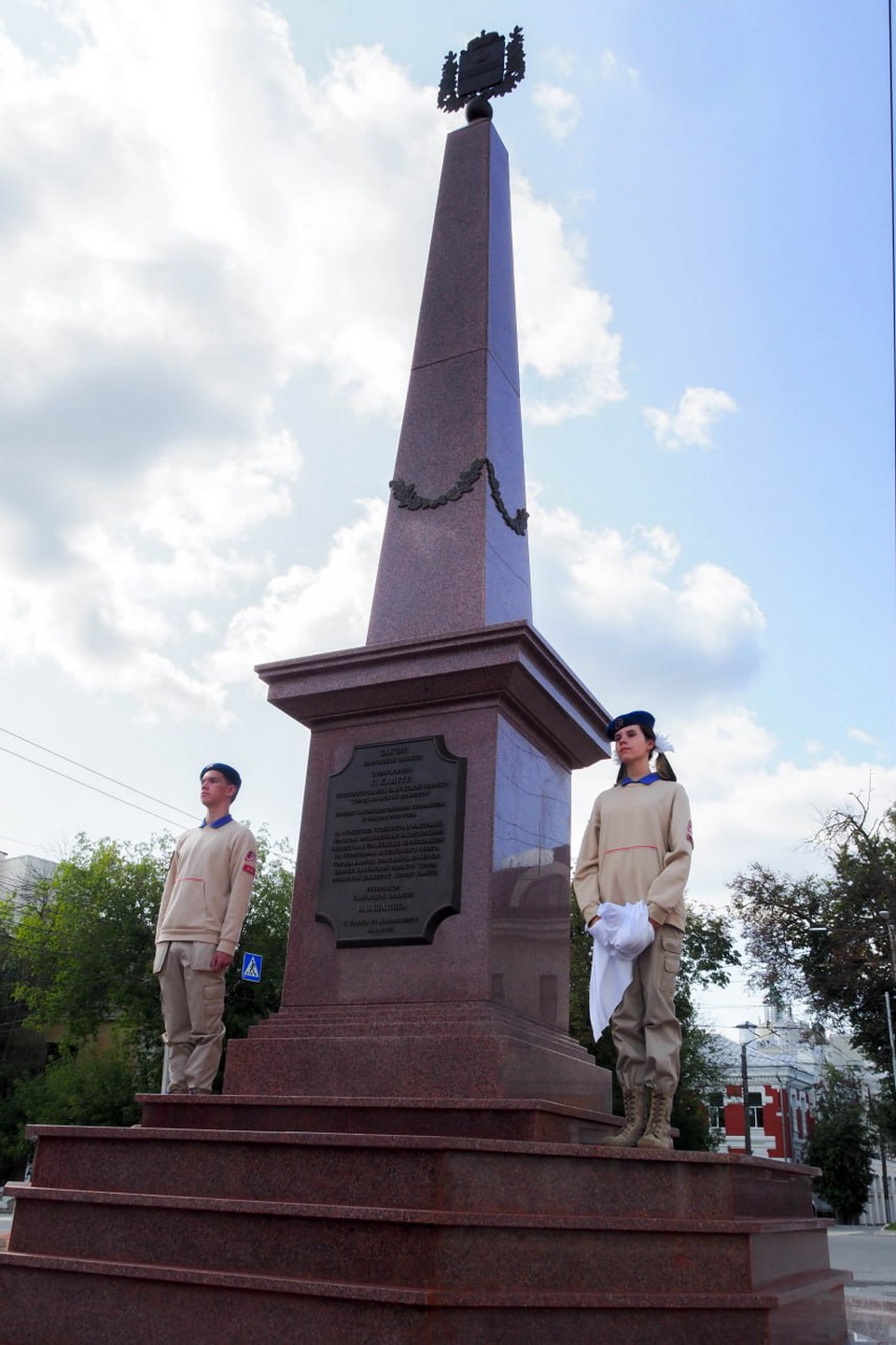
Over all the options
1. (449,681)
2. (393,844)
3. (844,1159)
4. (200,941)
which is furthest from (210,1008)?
(844,1159)

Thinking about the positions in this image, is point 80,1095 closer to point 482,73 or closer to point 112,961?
point 112,961

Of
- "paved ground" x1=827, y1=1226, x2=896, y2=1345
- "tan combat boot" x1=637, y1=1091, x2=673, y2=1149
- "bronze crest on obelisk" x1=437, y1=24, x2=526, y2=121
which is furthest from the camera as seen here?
"bronze crest on obelisk" x1=437, y1=24, x2=526, y2=121

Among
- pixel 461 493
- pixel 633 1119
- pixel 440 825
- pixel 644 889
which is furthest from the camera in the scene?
pixel 461 493

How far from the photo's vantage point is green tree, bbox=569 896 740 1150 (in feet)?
81.4

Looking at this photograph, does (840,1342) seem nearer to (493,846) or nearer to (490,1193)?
(490,1193)

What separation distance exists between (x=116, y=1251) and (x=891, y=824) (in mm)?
27186

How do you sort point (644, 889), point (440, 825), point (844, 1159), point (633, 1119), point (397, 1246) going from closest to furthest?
point (397, 1246) < point (633, 1119) < point (644, 889) < point (440, 825) < point (844, 1159)

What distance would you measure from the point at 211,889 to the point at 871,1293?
7.28 metres

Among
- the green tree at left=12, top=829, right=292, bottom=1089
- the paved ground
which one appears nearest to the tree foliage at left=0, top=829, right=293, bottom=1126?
the green tree at left=12, top=829, right=292, bottom=1089

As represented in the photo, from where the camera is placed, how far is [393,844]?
6.05 meters

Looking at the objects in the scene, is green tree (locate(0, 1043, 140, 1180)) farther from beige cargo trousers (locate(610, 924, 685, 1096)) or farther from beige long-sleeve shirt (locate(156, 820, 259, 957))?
beige cargo trousers (locate(610, 924, 685, 1096))

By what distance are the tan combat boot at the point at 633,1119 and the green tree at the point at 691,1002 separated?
782 inches

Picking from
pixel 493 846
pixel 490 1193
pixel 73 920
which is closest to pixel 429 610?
pixel 493 846

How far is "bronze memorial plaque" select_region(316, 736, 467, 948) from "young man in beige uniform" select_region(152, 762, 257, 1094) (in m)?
0.52
